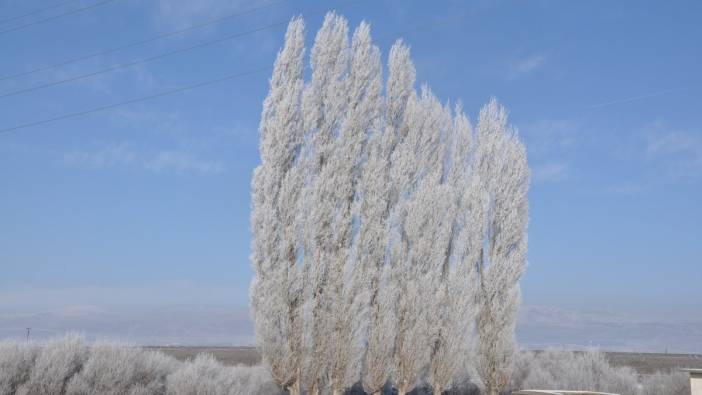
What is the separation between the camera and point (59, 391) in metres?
12.6

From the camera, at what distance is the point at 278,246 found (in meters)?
13.5

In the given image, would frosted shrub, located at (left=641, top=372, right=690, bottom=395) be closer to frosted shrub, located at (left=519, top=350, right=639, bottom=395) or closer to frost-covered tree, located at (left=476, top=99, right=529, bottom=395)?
frosted shrub, located at (left=519, top=350, right=639, bottom=395)

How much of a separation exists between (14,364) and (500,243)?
10.8 metres

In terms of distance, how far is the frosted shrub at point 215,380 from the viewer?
46.1 ft

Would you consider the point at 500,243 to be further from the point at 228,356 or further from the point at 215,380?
the point at 228,356

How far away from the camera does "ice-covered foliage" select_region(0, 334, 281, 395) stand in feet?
41.2

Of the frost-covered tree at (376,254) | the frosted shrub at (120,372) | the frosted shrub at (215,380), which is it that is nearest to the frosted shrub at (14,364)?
the frosted shrub at (120,372)

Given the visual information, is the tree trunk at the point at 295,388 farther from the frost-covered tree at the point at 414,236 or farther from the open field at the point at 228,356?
the open field at the point at 228,356

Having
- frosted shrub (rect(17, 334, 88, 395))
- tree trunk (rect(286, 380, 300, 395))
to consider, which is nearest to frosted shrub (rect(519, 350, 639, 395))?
tree trunk (rect(286, 380, 300, 395))

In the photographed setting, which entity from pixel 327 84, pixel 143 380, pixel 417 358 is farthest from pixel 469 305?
pixel 143 380

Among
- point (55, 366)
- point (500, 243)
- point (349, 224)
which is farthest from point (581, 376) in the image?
point (55, 366)

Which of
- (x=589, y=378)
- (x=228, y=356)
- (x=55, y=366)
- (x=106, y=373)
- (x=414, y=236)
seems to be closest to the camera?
(x=55, y=366)

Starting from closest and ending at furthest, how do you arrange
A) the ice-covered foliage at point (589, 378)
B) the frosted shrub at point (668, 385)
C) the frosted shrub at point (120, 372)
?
the frosted shrub at point (120, 372) → the frosted shrub at point (668, 385) → the ice-covered foliage at point (589, 378)

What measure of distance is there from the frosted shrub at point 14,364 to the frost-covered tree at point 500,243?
967cm
